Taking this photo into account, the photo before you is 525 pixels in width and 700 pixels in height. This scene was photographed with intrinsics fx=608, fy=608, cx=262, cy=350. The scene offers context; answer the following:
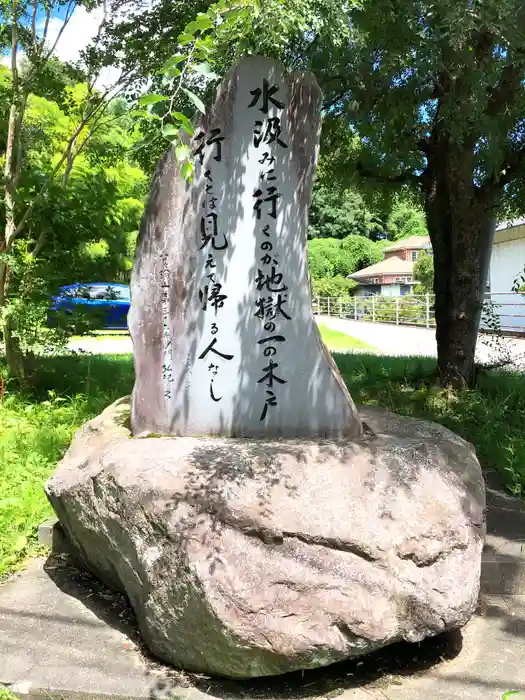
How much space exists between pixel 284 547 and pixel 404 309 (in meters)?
23.3

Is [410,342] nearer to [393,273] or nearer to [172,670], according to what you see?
[172,670]

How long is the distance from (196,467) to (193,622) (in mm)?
689

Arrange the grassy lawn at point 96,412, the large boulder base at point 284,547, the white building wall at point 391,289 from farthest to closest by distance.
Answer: the white building wall at point 391,289 < the grassy lawn at point 96,412 < the large boulder base at point 284,547

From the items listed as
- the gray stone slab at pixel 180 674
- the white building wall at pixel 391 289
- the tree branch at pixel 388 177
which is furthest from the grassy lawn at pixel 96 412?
the white building wall at pixel 391 289

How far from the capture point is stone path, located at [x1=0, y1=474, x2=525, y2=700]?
8.59 feet

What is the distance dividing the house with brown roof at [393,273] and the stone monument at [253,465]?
32.7 m

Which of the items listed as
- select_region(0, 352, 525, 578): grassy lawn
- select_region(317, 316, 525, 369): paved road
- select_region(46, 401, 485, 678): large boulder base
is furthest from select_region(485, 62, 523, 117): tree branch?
select_region(317, 316, 525, 369): paved road

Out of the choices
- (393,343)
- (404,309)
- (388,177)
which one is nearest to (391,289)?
(404,309)

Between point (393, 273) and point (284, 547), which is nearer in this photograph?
point (284, 547)

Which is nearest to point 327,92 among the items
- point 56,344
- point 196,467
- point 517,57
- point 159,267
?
point 517,57

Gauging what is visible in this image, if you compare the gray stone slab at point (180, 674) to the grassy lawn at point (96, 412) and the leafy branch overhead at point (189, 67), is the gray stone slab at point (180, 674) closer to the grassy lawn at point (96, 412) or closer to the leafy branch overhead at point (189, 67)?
the grassy lawn at point (96, 412)

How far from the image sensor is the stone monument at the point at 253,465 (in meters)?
2.58

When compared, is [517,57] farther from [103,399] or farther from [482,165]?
[103,399]

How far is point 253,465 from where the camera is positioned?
2.94 m
